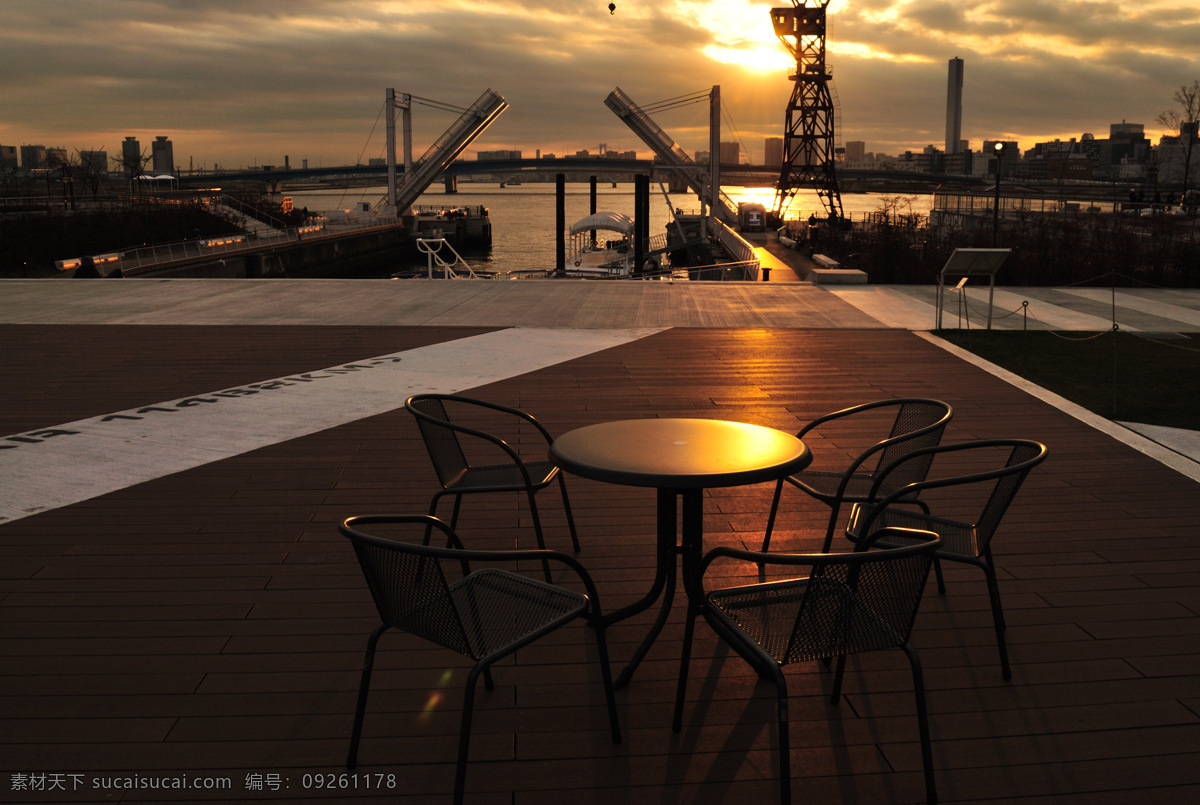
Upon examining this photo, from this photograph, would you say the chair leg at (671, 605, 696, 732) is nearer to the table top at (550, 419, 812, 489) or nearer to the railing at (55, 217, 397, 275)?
the table top at (550, 419, 812, 489)

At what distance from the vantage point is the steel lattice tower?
172 ft

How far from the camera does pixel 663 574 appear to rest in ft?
10.8

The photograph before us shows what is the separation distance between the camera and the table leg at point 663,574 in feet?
10.3

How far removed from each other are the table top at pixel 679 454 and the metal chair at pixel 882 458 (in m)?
0.44

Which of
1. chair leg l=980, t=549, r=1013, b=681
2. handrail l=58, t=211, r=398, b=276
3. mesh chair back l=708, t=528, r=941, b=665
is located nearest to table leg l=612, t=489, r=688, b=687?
mesh chair back l=708, t=528, r=941, b=665

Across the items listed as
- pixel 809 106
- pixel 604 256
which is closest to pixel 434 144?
pixel 604 256

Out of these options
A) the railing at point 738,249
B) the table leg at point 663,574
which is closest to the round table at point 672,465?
the table leg at point 663,574

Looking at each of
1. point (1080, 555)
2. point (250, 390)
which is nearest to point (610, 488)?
point (1080, 555)

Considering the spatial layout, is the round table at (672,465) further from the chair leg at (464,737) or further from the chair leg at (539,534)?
the chair leg at (464,737)

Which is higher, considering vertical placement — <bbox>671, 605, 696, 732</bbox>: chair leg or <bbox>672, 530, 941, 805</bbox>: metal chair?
<bbox>672, 530, 941, 805</bbox>: metal chair

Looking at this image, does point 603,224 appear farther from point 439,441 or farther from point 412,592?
point 412,592

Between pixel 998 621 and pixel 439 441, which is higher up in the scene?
pixel 439 441

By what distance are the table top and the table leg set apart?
15 centimetres

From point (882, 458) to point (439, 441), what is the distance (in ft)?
6.42
